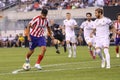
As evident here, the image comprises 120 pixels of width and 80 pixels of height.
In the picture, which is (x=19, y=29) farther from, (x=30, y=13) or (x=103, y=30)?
(x=103, y=30)

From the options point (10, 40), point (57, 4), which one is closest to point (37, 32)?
point (10, 40)

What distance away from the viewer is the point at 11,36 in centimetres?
5638

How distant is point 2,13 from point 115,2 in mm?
13632

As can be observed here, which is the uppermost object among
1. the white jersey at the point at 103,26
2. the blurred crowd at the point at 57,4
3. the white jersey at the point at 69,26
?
the white jersey at the point at 103,26

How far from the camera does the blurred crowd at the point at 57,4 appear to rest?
178 ft

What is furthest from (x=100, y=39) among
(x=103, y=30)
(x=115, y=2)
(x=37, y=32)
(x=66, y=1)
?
(x=66, y=1)

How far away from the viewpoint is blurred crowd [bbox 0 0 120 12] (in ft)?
178

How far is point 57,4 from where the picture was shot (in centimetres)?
5697

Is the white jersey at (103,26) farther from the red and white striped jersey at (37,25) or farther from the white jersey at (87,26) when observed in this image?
the white jersey at (87,26)

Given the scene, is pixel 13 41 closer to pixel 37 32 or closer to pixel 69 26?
pixel 69 26

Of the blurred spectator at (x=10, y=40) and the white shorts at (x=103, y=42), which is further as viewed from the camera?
the blurred spectator at (x=10, y=40)

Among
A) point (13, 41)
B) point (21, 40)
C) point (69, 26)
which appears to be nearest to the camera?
point (69, 26)

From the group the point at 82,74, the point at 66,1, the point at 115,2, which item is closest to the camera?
the point at 82,74

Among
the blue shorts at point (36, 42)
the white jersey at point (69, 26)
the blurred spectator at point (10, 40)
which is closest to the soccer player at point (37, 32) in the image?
the blue shorts at point (36, 42)
